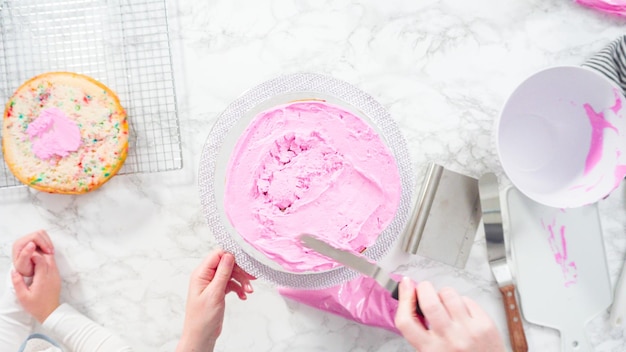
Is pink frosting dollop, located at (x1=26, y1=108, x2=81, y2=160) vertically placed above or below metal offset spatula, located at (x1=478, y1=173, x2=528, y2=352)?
above

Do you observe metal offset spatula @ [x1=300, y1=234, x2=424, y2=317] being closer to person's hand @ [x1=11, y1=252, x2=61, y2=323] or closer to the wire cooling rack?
the wire cooling rack

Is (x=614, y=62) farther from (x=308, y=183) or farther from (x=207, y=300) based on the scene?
(x=207, y=300)

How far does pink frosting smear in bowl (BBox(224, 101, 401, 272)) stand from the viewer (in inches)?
30.7

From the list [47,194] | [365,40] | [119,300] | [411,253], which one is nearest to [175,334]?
[119,300]

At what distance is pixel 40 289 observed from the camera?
1.00 meters

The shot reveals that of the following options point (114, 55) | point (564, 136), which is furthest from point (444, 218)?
point (114, 55)

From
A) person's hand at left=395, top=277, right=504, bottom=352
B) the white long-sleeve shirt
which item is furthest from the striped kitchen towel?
the white long-sleeve shirt

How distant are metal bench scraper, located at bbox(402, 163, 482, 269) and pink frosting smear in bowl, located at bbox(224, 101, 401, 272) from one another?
203 mm

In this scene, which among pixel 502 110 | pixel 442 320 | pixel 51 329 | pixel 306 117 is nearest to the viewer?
pixel 442 320

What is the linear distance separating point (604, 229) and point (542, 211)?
0.44 ft

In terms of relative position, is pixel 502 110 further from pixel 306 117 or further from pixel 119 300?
pixel 119 300

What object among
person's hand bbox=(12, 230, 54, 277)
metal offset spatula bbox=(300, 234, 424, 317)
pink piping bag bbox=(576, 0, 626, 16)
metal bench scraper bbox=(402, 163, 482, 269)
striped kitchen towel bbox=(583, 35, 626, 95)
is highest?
pink piping bag bbox=(576, 0, 626, 16)

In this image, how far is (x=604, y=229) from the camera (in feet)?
3.40

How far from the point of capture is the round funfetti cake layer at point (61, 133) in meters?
0.97
